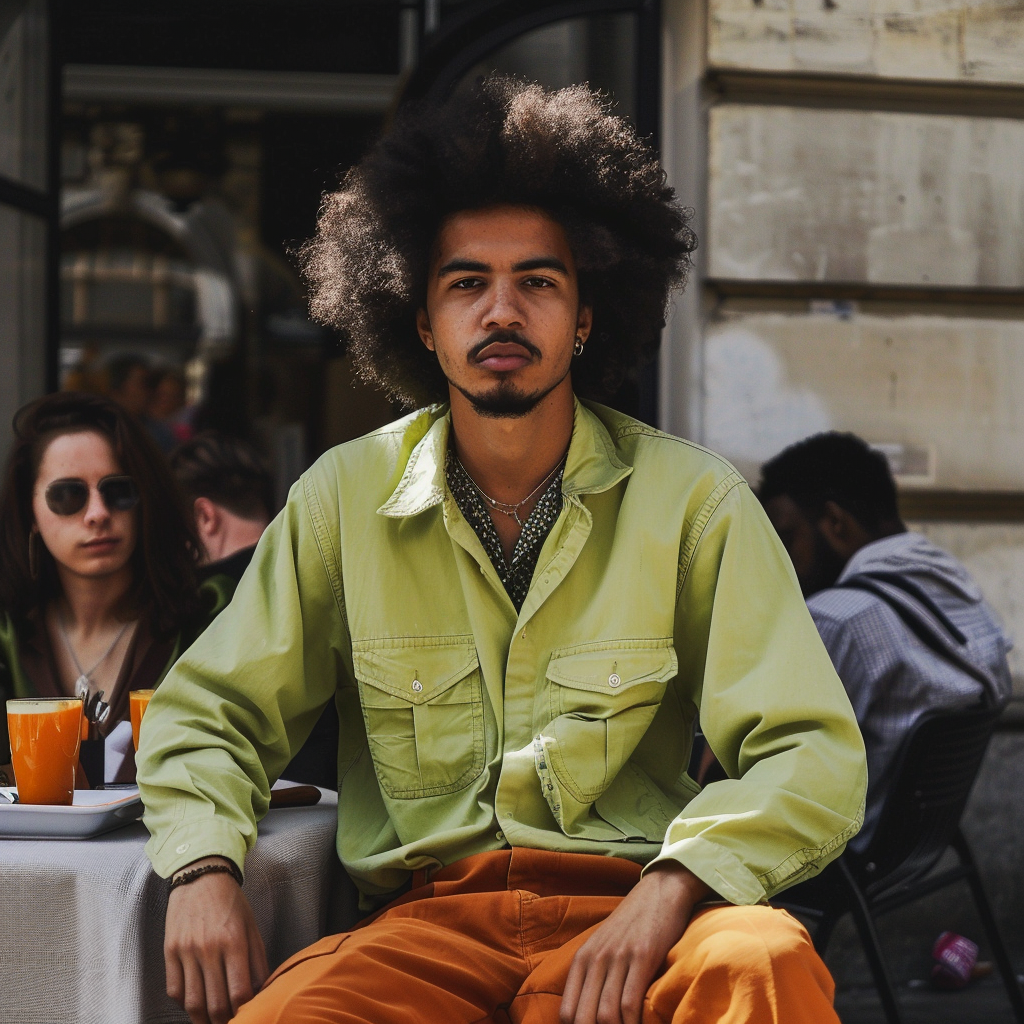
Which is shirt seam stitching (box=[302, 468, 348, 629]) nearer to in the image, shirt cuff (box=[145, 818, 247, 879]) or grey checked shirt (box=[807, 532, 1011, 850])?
shirt cuff (box=[145, 818, 247, 879])

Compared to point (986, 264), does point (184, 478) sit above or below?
below

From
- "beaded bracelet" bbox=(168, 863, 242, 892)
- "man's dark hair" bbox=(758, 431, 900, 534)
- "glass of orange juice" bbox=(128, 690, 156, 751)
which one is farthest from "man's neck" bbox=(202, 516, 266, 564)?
"beaded bracelet" bbox=(168, 863, 242, 892)

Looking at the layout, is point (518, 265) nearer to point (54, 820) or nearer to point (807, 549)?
point (54, 820)

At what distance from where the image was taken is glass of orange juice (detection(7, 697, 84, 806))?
2.30 meters

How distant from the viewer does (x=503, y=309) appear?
240 centimetres

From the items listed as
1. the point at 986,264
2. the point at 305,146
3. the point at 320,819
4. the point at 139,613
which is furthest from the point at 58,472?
the point at 305,146

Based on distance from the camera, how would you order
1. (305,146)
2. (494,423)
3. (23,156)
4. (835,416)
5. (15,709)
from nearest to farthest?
(15,709), (494,423), (835,416), (23,156), (305,146)

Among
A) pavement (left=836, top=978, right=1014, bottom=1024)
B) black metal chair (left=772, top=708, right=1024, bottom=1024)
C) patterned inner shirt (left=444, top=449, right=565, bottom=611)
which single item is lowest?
pavement (left=836, top=978, right=1014, bottom=1024)

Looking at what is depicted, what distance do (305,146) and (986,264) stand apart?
30.5 ft

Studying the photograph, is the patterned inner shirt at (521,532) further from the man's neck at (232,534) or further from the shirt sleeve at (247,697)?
the man's neck at (232,534)

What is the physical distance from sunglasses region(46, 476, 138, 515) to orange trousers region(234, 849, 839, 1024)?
48.4 inches

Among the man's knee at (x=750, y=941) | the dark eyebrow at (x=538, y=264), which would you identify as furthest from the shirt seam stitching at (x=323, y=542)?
the man's knee at (x=750, y=941)

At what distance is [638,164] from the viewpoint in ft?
8.97

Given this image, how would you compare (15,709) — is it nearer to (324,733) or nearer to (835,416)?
(324,733)
